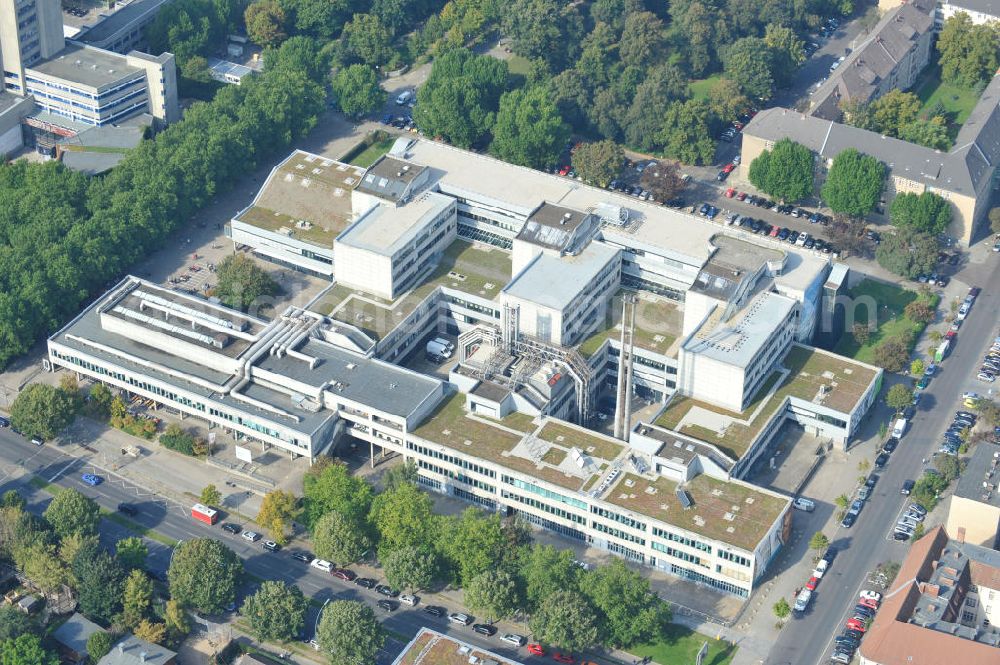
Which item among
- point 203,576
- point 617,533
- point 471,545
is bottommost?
point 617,533

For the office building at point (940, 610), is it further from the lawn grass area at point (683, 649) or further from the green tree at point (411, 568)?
the green tree at point (411, 568)

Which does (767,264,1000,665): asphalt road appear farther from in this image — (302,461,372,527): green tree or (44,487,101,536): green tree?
(44,487,101,536): green tree

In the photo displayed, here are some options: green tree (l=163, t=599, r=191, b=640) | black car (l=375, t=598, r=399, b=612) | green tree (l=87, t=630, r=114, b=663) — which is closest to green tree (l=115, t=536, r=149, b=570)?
green tree (l=163, t=599, r=191, b=640)

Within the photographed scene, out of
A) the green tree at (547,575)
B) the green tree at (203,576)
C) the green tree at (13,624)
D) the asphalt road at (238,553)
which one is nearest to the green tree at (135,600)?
the green tree at (203,576)

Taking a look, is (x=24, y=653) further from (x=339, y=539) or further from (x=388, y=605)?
(x=388, y=605)

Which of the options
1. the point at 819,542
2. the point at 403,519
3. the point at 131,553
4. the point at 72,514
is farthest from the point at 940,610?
the point at 72,514

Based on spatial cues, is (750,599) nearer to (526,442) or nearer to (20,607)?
(526,442)
